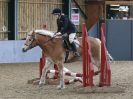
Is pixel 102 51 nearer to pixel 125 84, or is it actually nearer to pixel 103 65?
pixel 103 65

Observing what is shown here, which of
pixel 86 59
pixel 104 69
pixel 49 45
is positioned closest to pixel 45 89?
pixel 49 45

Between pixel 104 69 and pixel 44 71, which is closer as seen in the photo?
pixel 104 69

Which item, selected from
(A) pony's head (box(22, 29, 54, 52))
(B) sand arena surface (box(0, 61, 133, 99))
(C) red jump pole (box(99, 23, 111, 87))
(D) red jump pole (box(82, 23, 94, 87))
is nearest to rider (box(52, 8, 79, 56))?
(A) pony's head (box(22, 29, 54, 52))

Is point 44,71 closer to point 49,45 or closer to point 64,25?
point 49,45

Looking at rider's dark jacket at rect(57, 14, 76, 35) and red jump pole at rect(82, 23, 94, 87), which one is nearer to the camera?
red jump pole at rect(82, 23, 94, 87)

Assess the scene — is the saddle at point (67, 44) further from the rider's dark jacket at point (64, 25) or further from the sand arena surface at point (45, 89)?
the sand arena surface at point (45, 89)

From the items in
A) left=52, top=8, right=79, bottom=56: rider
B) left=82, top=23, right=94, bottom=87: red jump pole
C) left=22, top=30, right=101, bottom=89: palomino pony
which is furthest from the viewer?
left=22, top=30, right=101, bottom=89: palomino pony

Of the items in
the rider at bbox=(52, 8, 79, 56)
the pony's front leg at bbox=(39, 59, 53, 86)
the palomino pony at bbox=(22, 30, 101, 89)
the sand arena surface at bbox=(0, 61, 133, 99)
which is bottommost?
the sand arena surface at bbox=(0, 61, 133, 99)

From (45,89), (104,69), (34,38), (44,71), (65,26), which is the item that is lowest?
(45,89)

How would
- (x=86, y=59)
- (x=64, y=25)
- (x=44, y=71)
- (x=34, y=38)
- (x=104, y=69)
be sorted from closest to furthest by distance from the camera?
1. (x=86, y=59)
2. (x=104, y=69)
3. (x=64, y=25)
4. (x=34, y=38)
5. (x=44, y=71)

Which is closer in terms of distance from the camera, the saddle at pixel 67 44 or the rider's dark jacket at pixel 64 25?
the rider's dark jacket at pixel 64 25

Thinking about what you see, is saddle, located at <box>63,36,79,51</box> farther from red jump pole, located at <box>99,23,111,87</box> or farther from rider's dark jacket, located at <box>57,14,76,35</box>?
red jump pole, located at <box>99,23,111,87</box>

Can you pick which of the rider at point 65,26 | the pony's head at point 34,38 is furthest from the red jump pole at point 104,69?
the pony's head at point 34,38

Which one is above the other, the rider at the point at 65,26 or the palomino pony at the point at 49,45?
the rider at the point at 65,26
